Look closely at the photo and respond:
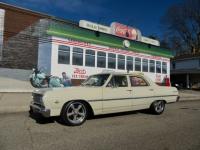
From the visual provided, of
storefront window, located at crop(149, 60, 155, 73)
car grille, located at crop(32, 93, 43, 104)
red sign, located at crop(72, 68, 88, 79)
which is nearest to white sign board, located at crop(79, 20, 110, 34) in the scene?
red sign, located at crop(72, 68, 88, 79)

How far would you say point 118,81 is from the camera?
8.43 meters

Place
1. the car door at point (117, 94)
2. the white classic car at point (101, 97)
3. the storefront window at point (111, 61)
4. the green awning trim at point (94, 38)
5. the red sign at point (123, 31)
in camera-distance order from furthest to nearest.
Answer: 1. the red sign at point (123, 31)
2. the storefront window at point (111, 61)
3. the green awning trim at point (94, 38)
4. the car door at point (117, 94)
5. the white classic car at point (101, 97)

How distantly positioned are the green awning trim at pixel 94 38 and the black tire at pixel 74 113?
958cm

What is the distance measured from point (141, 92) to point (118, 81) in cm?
102

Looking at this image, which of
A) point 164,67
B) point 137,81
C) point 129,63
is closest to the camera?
point 137,81

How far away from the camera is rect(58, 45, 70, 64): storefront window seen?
54.7ft

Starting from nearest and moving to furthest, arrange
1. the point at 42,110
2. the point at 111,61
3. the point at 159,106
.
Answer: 1. the point at 42,110
2. the point at 159,106
3. the point at 111,61

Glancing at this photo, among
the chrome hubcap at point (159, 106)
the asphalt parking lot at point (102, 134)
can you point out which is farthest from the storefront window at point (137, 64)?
→ the asphalt parking lot at point (102, 134)

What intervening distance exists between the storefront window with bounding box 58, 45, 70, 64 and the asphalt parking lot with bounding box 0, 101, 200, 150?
28.6 feet

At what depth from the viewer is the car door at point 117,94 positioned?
7883 mm

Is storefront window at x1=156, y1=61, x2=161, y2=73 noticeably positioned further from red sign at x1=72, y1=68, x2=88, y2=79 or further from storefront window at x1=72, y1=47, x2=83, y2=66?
storefront window at x1=72, y1=47, x2=83, y2=66

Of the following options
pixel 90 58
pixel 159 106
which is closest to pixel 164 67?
pixel 90 58

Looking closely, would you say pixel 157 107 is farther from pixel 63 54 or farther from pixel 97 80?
pixel 63 54

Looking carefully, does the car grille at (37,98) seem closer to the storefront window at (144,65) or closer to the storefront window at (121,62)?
the storefront window at (121,62)
